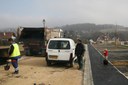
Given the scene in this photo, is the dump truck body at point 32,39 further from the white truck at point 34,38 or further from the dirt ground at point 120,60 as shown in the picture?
the dirt ground at point 120,60

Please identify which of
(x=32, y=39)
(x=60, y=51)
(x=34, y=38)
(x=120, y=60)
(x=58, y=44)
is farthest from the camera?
(x=120, y=60)

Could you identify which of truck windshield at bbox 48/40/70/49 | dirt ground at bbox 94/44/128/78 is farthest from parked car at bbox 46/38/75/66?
dirt ground at bbox 94/44/128/78

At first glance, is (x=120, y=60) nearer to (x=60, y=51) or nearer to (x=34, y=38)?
(x=34, y=38)

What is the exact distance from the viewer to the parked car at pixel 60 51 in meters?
17.4

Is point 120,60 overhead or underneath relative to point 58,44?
underneath

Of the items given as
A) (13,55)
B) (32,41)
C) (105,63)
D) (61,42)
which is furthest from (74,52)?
(32,41)

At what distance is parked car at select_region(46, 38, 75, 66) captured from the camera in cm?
1742

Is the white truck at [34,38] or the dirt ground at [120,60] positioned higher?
the white truck at [34,38]

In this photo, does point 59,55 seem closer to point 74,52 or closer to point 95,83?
point 74,52

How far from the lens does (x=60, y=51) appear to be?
17500 millimetres

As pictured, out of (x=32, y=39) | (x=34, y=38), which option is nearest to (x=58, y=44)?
(x=32, y=39)

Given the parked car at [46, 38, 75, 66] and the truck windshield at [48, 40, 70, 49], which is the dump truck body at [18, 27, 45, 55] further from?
the parked car at [46, 38, 75, 66]

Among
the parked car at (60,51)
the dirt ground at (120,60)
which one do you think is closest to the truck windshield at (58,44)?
the parked car at (60,51)

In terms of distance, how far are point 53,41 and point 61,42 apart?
564 mm
